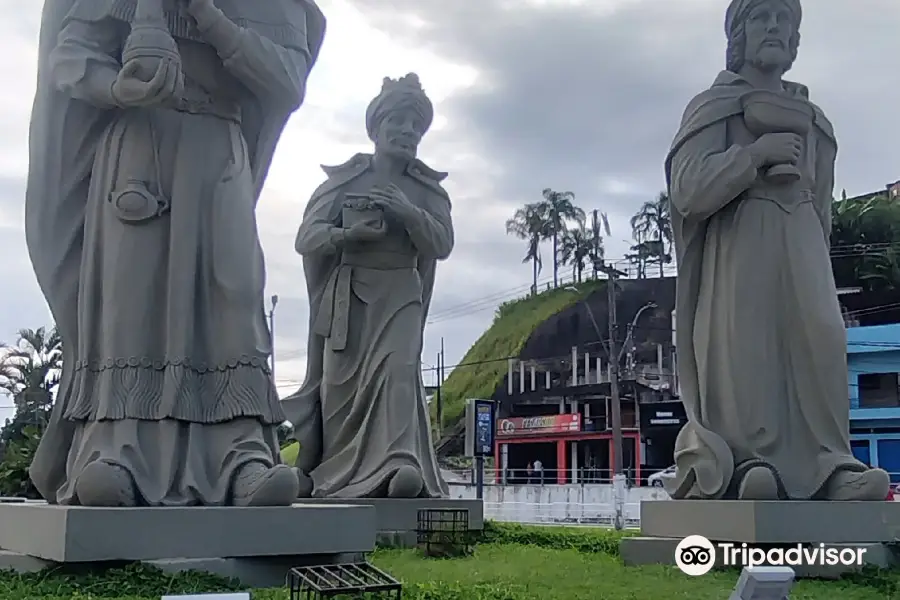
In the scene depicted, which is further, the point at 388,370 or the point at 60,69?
the point at 388,370

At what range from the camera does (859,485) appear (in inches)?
194

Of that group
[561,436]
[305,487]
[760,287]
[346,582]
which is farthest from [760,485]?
[561,436]

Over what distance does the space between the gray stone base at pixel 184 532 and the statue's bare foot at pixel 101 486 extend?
0.11 meters

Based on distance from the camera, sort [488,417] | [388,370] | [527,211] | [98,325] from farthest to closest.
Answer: [527,211], [488,417], [388,370], [98,325]

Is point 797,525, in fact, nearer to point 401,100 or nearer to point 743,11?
point 743,11

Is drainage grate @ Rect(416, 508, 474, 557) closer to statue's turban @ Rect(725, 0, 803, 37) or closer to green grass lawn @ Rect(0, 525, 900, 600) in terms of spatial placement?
green grass lawn @ Rect(0, 525, 900, 600)

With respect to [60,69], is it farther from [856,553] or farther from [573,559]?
[856,553]

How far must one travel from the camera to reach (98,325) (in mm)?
4352

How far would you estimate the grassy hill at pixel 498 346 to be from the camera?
53.3 m

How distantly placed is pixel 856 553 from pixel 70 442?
3636 mm

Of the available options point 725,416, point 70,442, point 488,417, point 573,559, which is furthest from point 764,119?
point 488,417

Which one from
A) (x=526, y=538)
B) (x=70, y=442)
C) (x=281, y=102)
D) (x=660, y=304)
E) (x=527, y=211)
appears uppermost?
(x=527, y=211)

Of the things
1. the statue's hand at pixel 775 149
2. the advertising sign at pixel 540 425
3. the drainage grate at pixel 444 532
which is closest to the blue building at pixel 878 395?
the advertising sign at pixel 540 425

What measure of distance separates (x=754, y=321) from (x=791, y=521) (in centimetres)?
107
